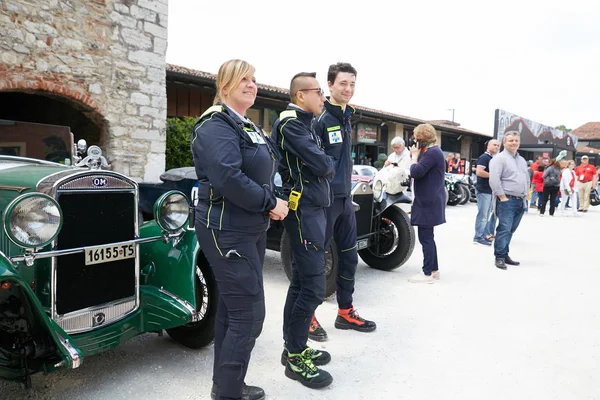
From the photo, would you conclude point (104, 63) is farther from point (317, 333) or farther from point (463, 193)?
point (463, 193)

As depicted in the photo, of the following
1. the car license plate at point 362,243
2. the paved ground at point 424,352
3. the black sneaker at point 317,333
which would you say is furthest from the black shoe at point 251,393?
the car license plate at point 362,243

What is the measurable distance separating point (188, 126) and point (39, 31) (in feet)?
11.3

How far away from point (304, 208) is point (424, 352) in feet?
4.74

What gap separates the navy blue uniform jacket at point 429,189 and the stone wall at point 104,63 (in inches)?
198

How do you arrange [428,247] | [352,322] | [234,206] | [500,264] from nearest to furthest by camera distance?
1. [234,206]
2. [352,322]
3. [428,247]
4. [500,264]

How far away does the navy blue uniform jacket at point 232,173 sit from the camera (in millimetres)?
1816

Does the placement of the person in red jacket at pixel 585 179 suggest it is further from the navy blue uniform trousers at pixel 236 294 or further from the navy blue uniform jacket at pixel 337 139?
the navy blue uniform trousers at pixel 236 294

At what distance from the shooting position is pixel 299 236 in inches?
98.0

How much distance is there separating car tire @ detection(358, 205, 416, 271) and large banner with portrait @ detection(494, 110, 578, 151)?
1616 centimetres

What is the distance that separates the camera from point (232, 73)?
6.57 feet

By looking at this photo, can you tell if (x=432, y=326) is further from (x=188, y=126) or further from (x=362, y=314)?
(x=188, y=126)

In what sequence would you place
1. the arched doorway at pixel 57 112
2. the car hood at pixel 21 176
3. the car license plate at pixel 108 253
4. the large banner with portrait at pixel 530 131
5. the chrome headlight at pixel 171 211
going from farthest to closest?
the large banner with portrait at pixel 530 131 → the arched doorway at pixel 57 112 → the chrome headlight at pixel 171 211 → the car license plate at pixel 108 253 → the car hood at pixel 21 176

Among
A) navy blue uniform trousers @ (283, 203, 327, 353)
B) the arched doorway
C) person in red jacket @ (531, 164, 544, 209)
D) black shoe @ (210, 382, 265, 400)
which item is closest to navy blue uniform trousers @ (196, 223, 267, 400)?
black shoe @ (210, 382, 265, 400)

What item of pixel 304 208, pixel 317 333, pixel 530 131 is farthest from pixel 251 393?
pixel 530 131
